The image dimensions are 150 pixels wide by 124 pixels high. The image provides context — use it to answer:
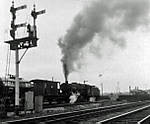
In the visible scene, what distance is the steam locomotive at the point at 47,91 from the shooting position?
929 inches

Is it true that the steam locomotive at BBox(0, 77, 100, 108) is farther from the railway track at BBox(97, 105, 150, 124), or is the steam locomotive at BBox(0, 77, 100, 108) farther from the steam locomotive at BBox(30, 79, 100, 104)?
the railway track at BBox(97, 105, 150, 124)

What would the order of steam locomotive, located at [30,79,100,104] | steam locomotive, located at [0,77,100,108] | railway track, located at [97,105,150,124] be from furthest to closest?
steam locomotive, located at [30,79,100,104] < steam locomotive, located at [0,77,100,108] < railway track, located at [97,105,150,124]

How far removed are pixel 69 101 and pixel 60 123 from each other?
21.4 metres

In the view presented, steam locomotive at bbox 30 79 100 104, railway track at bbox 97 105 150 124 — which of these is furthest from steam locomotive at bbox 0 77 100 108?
railway track at bbox 97 105 150 124

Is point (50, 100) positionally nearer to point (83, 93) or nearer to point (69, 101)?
point (69, 101)

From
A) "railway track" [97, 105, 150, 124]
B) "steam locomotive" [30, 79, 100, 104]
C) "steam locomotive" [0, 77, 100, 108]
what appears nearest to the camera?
"railway track" [97, 105, 150, 124]

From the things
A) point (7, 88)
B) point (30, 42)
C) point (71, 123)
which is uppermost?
point (30, 42)

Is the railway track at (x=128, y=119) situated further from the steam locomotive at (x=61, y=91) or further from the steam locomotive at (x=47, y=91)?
the steam locomotive at (x=61, y=91)

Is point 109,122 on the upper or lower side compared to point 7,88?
lower

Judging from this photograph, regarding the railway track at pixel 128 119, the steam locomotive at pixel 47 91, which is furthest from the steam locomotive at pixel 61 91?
the railway track at pixel 128 119

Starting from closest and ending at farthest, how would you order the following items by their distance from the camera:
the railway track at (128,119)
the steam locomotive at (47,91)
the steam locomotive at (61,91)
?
the railway track at (128,119)
the steam locomotive at (47,91)
the steam locomotive at (61,91)

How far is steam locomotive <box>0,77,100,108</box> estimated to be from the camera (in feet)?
77.4

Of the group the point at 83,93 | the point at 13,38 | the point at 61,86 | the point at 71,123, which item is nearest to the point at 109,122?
the point at 71,123

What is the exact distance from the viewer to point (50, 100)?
3005 centimetres
